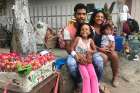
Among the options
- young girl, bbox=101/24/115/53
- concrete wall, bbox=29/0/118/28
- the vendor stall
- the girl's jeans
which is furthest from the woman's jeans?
concrete wall, bbox=29/0/118/28

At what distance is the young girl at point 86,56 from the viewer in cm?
455

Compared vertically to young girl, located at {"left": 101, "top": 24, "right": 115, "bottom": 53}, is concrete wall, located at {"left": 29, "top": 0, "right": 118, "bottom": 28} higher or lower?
higher

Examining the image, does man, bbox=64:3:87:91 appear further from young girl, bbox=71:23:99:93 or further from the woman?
the woman

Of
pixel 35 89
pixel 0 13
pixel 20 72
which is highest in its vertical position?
pixel 0 13

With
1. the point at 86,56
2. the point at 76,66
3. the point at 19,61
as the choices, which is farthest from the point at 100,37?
the point at 19,61

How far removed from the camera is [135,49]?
7652 mm

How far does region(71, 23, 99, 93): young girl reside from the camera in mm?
4547

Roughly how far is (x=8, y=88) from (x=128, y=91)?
2466 mm

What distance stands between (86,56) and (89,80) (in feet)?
1.27

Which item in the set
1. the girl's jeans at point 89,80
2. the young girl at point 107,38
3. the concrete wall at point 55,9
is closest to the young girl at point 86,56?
the girl's jeans at point 89,80

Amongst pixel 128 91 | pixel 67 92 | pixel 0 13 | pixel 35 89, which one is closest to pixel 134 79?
pixel 128 91

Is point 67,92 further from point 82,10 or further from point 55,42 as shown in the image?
point 55,42

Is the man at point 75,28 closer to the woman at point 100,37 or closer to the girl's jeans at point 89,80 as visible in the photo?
the girl's jeans at point 89,80

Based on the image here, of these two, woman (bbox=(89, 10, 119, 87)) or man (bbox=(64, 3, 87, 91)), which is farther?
woman (bbox=(89, 10, 119, 87))
